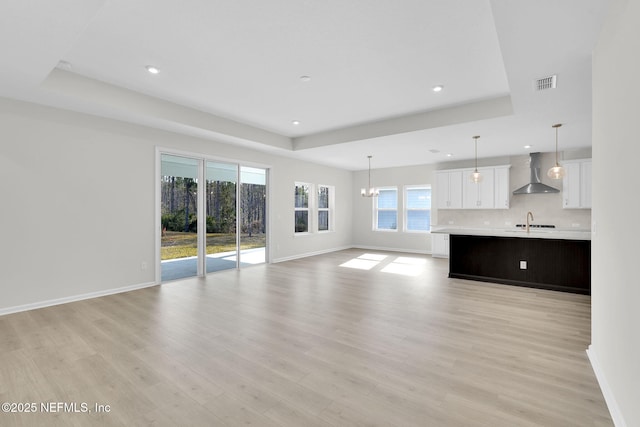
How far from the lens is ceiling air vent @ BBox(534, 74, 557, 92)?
312 cm

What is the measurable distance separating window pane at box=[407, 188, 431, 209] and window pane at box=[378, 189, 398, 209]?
444 mm

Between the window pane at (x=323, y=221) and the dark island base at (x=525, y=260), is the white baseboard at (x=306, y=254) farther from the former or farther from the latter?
the dark island base at (x=525, y=260)

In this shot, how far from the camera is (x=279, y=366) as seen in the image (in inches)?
95.1

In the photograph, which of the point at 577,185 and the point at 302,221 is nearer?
the point at 577,185

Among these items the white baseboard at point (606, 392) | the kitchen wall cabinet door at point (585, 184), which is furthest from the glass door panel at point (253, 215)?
the kitchen wall cabinet door at point (585, 184)

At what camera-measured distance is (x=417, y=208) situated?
9.02 metres

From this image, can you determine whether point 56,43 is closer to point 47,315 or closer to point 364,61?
point 364,61

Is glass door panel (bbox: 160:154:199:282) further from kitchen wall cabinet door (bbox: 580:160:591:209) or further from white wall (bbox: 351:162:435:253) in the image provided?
kitchen wall cabinet door (bbox: 580:160:591:209)

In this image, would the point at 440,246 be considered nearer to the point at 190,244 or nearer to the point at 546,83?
the point at 546,83

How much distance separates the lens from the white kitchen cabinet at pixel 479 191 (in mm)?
7550

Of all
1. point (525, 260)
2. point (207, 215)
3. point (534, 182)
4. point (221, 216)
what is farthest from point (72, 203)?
point (534, 182)

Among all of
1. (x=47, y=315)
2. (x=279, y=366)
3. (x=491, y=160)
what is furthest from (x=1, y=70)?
(x=491, y=160)

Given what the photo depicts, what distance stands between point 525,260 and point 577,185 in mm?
3179

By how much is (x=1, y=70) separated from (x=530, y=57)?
522 cm
